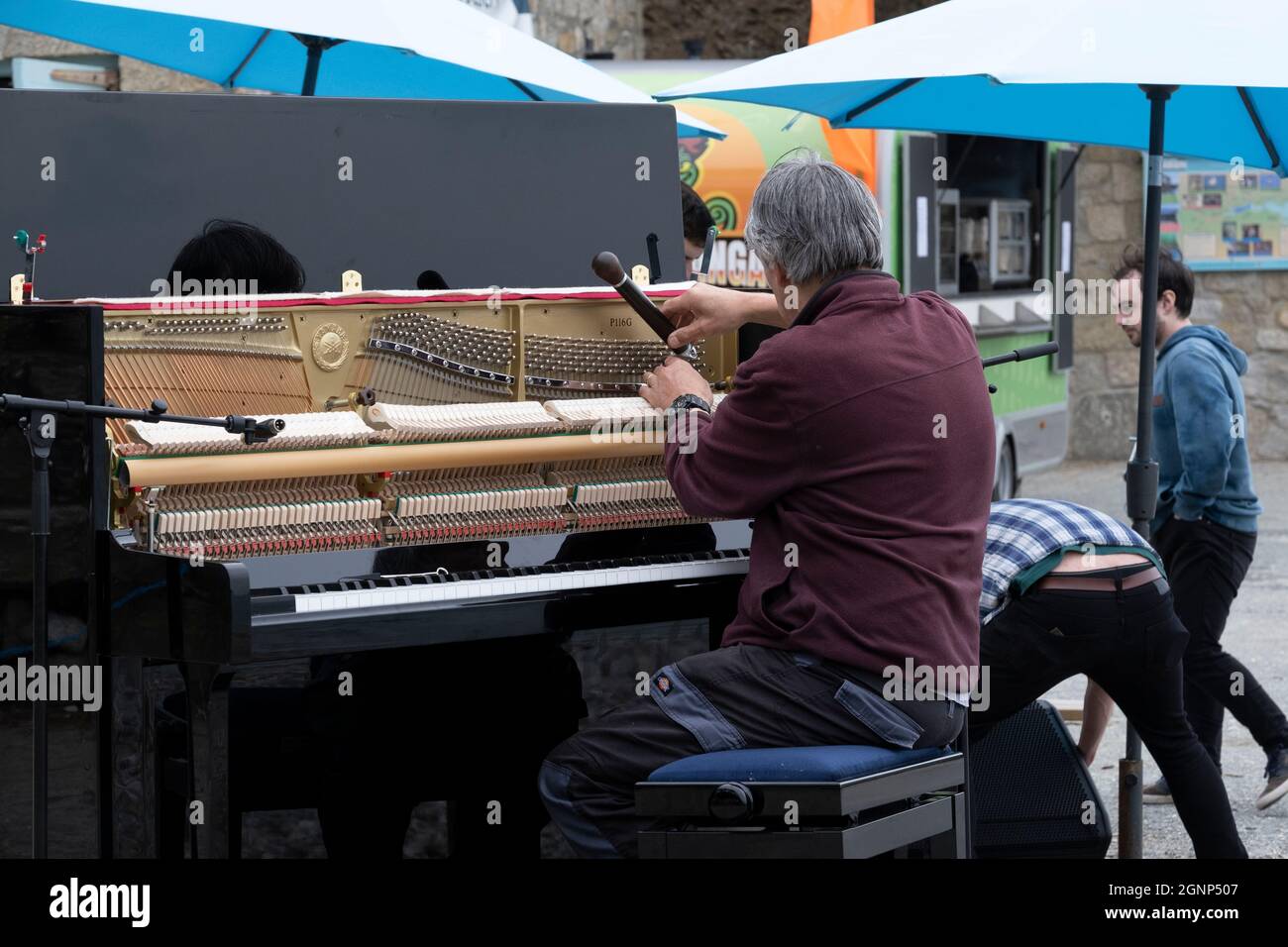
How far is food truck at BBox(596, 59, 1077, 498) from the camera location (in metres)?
9.43

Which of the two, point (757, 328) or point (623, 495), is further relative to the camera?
point (757, 328)

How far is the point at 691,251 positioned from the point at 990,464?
3.14m

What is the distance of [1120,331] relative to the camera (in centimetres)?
1434

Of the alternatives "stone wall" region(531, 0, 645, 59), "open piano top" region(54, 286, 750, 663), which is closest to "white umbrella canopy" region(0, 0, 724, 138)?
"open piano top" region(54, 286, 750, 663)

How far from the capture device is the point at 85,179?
402 centimetres

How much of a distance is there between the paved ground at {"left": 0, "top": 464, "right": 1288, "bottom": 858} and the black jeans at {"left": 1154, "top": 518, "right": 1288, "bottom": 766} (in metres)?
0.32

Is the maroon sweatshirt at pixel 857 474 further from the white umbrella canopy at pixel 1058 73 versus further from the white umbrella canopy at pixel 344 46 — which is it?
the white umbrella canopy at pixel 344 46

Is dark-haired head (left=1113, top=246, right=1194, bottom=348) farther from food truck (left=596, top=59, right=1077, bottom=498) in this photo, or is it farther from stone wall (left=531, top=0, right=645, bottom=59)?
stone wall (left=531, top=0, right=645, bottom=59)

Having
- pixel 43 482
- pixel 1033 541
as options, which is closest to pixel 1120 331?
pixel 1033 541

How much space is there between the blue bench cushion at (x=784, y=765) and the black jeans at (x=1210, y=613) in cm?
247

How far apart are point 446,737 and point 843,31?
250 inches

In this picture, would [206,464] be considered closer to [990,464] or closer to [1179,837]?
[990,464]
